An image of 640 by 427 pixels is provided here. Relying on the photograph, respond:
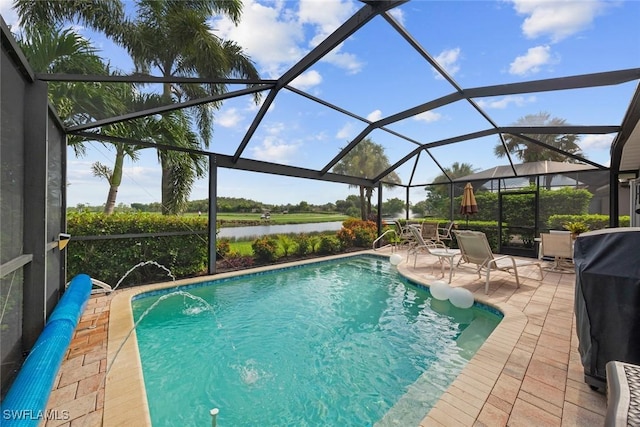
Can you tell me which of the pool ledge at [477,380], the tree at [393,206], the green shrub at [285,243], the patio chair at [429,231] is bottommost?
the pool ledge at [477,380]

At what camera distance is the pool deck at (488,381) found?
1943 millimetres

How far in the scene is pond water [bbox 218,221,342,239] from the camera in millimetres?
8254

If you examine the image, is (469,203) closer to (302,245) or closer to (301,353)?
(302,245)

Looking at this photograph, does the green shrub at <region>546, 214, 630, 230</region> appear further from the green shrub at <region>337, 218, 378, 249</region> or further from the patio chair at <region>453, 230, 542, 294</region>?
the green shrub at <region>337, 218, 378, 249</region>

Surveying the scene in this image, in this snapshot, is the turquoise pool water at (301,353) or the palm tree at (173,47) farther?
the palm tree at (173,47)

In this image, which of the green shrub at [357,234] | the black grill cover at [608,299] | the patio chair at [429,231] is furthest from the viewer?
the green shrub at [357,234]

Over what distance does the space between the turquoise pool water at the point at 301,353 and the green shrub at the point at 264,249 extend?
2.36 meters

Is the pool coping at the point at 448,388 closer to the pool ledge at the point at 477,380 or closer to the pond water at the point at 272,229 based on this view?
the pool ledge at the point at 477,380

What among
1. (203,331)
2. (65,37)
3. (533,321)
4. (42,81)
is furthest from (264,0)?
(533,321)

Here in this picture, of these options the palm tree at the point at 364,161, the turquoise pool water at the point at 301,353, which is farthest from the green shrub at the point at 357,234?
the turquoise pool water at the point at 301,353

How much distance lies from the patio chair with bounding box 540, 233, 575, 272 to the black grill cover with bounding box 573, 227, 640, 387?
18.6 feet

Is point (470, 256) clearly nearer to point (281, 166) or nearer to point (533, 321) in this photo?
point (533, 321)

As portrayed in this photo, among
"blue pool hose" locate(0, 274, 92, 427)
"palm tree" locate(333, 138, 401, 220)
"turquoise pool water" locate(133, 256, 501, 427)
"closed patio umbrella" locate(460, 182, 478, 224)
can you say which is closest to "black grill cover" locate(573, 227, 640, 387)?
"turquoise pool water" locate(133, 256, 501, 427)

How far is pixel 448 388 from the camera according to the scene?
2.28 metres
